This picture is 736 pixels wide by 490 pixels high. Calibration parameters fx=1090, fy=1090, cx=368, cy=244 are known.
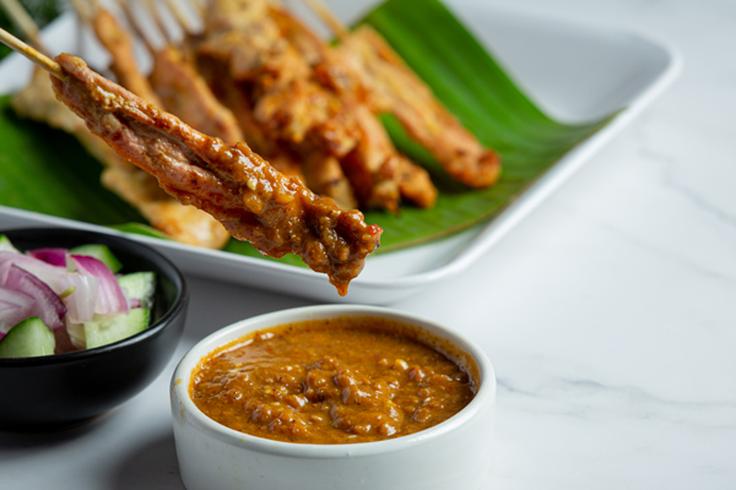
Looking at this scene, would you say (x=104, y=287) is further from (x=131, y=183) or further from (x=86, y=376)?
(x=131, y=183)

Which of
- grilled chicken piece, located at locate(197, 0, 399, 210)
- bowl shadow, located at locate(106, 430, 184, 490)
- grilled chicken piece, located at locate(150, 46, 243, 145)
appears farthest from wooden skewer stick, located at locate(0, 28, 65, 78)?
grilled chicken piece, located at locate(197, 0, 399, 210)

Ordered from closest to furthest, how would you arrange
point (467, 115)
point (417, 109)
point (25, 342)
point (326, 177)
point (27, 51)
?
point (27, 51) → point (25, 342) → point (326, 177) → point (417, 109) → point (467, 115)

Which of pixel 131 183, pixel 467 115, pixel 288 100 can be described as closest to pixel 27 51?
pixel 131 183

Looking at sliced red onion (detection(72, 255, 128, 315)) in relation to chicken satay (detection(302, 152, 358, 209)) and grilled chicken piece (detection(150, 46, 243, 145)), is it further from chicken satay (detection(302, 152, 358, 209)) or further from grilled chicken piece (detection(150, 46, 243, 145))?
chicken satay (detection(302, 152, 358, 209))

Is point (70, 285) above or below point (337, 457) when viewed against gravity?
→ above

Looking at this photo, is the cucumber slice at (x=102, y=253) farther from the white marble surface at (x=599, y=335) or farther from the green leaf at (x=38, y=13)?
the green leaf at (x=38, y=13)

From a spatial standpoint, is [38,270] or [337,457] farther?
[38,270]

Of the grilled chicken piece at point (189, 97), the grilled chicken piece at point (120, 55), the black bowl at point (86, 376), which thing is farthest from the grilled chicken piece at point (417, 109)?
the black bowl at point (86, 376)

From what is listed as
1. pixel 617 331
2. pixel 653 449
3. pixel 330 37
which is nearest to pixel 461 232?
pixel 617 331
